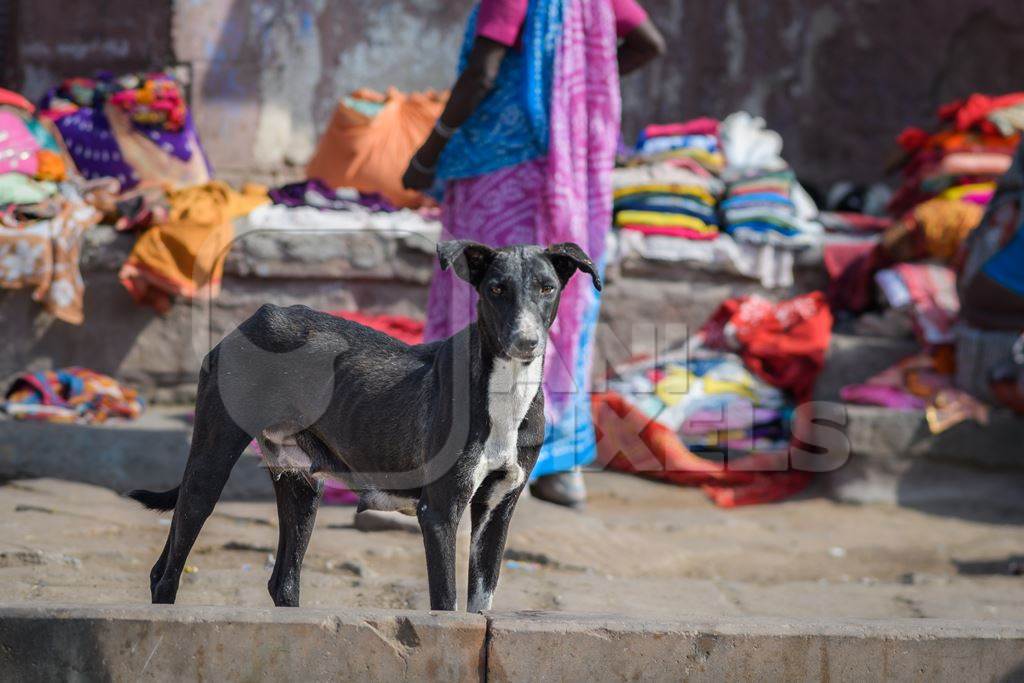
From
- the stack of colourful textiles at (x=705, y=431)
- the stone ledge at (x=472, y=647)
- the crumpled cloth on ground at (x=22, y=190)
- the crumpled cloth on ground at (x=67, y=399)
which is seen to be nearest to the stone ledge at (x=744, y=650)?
the stone ledge at (x=472, y=647)

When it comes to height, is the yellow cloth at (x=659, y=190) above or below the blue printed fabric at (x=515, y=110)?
below

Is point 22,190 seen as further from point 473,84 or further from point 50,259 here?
point 473,84

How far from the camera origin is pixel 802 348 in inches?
256

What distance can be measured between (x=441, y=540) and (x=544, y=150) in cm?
237

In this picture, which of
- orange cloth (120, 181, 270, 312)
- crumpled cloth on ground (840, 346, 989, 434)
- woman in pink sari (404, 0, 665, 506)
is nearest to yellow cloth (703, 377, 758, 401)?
crumpled cloth on ground (840, 346, 989, 434)

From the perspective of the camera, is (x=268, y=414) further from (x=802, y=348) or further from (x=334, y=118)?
(x=334, y=118)

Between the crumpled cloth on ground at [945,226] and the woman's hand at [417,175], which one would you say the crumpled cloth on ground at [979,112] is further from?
the woman's hand at [417,175]

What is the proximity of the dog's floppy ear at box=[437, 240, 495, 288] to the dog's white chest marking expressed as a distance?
207mm

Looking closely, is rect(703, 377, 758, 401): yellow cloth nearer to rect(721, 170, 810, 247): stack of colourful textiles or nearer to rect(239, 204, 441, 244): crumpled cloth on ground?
rect(721, 170, 810, 247): stack of colourful textiles

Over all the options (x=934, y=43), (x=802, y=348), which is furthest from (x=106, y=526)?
(x=934, y=43)

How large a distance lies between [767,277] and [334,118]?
2.97 meters

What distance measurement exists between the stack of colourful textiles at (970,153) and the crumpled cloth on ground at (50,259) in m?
4.84

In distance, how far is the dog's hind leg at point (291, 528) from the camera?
3.24 meters

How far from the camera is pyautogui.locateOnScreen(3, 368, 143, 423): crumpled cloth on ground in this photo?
5930mm
